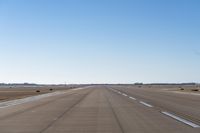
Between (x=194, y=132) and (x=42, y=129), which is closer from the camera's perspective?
(x=194, y=132)

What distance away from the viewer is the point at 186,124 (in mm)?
15047

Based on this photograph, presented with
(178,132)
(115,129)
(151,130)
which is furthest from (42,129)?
(178,132)

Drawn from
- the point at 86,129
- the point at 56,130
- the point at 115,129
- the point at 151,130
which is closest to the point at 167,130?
the point at 151,130

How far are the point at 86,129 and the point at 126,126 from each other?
1.63 metres

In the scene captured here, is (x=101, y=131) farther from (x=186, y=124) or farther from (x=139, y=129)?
(x=186, y=124)

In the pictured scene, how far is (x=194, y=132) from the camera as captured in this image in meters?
12.5

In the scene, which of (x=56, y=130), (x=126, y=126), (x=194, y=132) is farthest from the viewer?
(x=126, y=126)

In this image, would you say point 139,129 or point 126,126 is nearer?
point 139,129

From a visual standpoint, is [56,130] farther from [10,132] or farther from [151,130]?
[151,130]

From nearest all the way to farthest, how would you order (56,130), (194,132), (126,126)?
1. (194,132)
2. (56,130)
3. (126,126)

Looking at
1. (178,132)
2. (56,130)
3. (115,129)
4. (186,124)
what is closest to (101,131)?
(115,129)

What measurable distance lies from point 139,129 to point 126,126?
3.45ft

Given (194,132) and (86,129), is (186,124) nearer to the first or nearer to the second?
(194,132)

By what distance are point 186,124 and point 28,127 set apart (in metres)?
5.72
